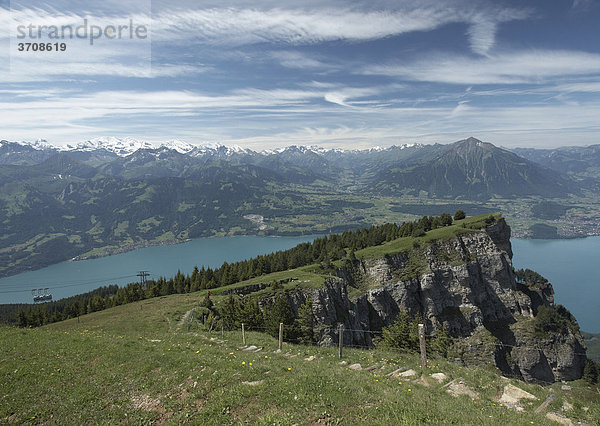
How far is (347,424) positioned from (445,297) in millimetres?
92770

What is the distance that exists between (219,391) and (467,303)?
9621cm

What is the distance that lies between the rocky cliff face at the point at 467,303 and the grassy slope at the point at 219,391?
178 ft

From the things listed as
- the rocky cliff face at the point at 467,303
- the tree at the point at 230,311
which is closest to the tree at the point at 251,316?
the tree at the point at 230,311

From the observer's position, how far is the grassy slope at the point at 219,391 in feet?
40.2

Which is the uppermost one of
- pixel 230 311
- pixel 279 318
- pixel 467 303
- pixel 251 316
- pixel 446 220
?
pixel 446 220

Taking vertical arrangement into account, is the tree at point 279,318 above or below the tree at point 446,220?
below

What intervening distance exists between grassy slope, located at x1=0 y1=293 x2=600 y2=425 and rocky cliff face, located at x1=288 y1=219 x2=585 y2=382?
54.3 metres

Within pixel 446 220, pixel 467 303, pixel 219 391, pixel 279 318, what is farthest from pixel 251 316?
pixel 446 220

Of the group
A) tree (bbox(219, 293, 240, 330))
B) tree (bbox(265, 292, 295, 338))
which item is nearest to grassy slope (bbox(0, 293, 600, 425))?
tree (bbox(265, 292, 295, 338))

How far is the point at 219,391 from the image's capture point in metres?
13.9

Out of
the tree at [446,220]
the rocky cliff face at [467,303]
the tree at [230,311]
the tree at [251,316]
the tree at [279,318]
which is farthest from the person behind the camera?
the tree at [446,220]

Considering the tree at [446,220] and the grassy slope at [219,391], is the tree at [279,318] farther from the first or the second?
the tree at [446,220]

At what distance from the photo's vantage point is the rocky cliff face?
8169 cm

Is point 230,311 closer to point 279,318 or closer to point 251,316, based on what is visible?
point 251,316
